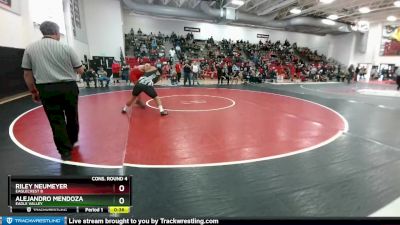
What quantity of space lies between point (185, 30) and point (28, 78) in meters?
20.8

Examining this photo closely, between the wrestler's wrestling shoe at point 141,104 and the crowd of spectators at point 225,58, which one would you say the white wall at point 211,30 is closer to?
the crowd of spectators at point 225,58

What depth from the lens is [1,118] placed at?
19.6 feet

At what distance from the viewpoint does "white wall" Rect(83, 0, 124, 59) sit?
17.0 m

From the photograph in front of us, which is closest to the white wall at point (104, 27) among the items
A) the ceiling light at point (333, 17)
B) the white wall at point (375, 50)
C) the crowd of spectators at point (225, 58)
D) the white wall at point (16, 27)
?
the crowd of spectators at point (225, 58)

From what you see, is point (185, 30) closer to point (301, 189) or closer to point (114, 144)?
point (114, 144)

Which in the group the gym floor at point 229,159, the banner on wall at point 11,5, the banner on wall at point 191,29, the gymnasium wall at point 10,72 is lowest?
the gym floor at point 229,159

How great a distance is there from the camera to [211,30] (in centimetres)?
2359

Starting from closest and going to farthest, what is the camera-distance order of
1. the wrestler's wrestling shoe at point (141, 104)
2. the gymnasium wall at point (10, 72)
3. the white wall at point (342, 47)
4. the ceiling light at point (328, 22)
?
the wrestler's wrestling shoe at point (141, 104), the gymnasium wall at point (10, 72), the ceiling light at point (328, 22), the white wall at point (342, 47)

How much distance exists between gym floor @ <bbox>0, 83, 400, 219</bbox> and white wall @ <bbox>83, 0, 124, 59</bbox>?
12.1m

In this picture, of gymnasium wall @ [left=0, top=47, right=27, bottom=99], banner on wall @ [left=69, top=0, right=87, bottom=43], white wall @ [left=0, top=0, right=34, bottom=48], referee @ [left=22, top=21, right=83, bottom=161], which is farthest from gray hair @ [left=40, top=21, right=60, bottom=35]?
banner on wall @ [left=69, top=0, right=87, bottom=43]

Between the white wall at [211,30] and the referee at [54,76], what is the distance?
1903 cm

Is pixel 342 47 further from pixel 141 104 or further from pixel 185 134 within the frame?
pixel 185 134
